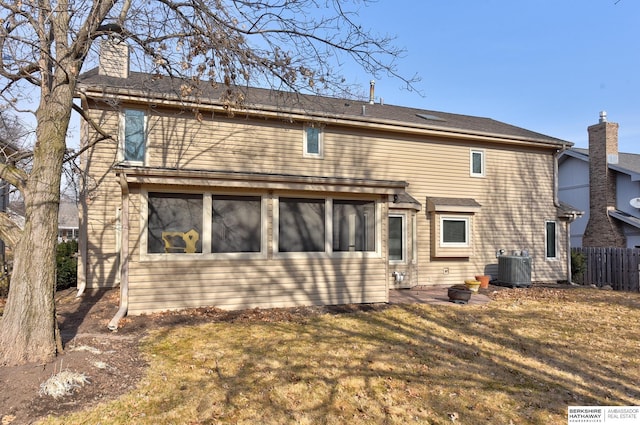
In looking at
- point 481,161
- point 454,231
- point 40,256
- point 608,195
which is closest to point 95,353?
point 40,256

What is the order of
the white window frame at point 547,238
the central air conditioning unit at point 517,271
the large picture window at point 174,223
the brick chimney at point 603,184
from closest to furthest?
the large picture window at point 174,223, the central air conditioning unit at point 517,271, the white window frame at point 547,238, the brick chimney at point 603,184

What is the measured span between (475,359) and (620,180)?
721 inches

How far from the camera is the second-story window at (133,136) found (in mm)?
10031

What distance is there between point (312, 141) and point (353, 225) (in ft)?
12.3

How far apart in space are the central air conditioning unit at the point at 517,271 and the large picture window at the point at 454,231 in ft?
5.00

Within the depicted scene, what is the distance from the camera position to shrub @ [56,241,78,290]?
10734 millimetres

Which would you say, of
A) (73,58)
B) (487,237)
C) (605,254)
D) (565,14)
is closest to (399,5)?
(565,14)

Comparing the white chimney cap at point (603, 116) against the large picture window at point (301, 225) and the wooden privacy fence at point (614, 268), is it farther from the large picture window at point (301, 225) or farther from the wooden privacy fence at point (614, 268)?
the large picture window at point (301, 225)

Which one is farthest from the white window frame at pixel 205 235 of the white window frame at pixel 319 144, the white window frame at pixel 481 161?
the white window frame at pixel 481 161

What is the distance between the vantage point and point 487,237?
13.5 meters

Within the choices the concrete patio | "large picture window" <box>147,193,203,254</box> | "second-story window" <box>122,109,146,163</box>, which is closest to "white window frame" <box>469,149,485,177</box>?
the concrete patio

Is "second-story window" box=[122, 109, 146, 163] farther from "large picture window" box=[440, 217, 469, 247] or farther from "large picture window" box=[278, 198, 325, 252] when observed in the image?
"large picture window" box=[440, 217, 469, 247]

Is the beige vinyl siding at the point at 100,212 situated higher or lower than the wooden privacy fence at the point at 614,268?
higher

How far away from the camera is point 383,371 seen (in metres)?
5.00
